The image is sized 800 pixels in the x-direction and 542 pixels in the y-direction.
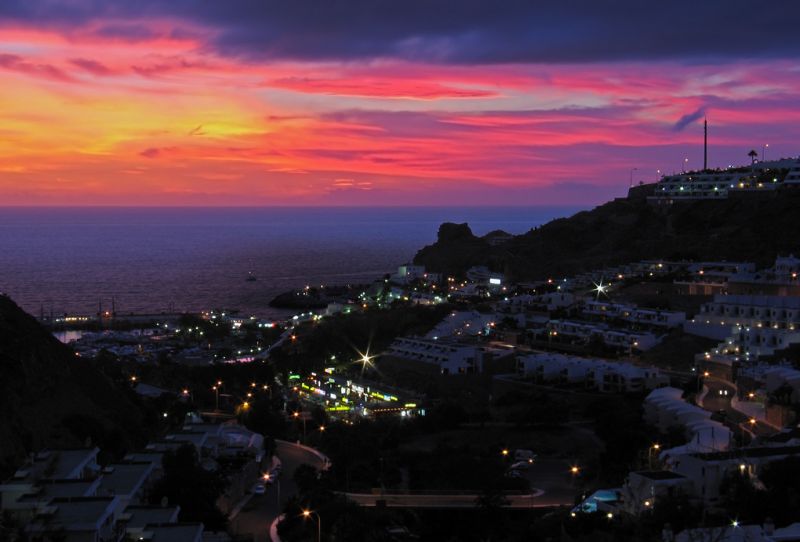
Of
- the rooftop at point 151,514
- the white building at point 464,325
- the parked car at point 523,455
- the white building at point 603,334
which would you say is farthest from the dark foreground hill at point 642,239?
the rooftop at point 151,514

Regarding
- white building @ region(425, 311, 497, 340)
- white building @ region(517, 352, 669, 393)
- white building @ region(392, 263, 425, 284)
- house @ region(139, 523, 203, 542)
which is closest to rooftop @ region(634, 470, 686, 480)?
house @ region(139, 523, 203, 542)

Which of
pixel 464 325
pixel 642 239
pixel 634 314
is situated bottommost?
pixel 464 325

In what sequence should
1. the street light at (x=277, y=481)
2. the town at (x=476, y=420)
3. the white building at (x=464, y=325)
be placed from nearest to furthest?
the town at (x=476, y=420), the street light at (x=277, y=481), the white building at (x=464, y=325)

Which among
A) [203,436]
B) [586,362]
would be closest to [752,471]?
[203,436]

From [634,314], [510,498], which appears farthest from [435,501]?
[634,314]

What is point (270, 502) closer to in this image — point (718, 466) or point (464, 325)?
point (718, 466)

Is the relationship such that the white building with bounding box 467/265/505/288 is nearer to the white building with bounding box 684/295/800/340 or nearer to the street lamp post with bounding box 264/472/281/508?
the white building with bounding box 684/295/800/340

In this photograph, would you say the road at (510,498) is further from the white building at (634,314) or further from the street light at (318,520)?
the white building at (634,314)

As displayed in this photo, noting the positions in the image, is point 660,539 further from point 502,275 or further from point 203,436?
point 502,275
